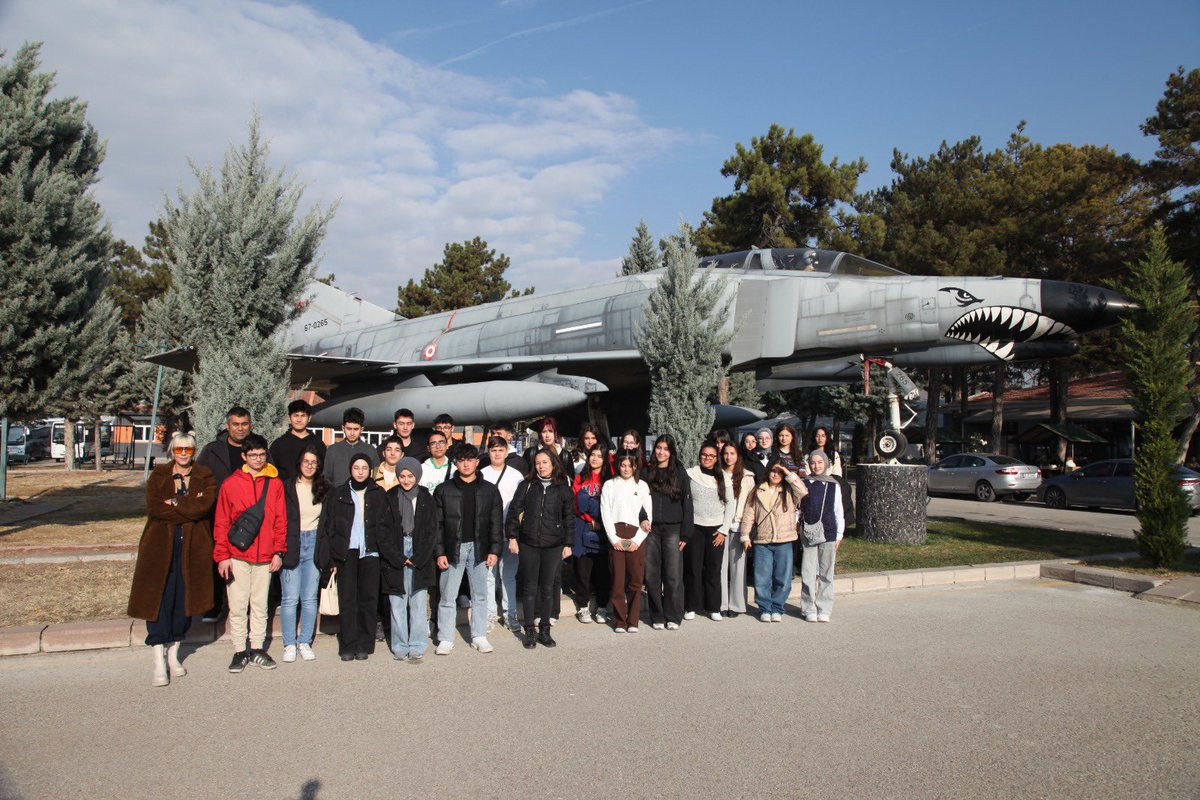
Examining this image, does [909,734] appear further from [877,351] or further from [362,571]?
[877,351]

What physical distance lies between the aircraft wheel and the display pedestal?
0.68 ft

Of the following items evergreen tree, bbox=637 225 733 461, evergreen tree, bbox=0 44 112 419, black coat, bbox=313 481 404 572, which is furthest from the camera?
evergreen tree, bbox=637 225 733 461

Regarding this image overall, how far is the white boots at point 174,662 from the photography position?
5160mm

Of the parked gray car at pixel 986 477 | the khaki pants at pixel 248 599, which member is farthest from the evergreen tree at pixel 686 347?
the parked gray car at pixel 986 477

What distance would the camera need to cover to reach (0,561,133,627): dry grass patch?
633 centimetres

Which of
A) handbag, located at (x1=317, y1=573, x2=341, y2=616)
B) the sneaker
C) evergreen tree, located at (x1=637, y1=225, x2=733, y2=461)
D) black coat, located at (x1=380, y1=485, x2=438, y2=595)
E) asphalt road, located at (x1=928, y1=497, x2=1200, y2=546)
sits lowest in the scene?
asphalt road, located at (x1=928, y1=497, x2=1200, y2=546)

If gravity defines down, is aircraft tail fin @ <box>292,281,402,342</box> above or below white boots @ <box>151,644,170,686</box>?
above

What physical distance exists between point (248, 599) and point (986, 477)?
71.6 ft

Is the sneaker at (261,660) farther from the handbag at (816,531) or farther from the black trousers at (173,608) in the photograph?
the handbag at (816,531)

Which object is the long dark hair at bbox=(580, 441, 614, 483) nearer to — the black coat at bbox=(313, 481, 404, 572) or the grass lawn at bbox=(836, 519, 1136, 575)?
the black coat at bbox=(313, 481, 404, 572)

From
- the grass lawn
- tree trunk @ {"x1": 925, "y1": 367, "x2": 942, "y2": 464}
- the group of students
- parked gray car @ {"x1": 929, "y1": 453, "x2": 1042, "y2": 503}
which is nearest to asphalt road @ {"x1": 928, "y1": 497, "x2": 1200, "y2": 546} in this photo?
parked gray car @ {"x1": 929, "y1": 453, "x2": 1042, "y2": 503}

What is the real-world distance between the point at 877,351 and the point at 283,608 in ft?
28.4

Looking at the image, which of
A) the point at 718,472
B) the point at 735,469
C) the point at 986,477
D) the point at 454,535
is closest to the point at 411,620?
the point at 454,535

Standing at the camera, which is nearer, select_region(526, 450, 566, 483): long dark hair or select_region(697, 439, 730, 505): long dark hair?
select_region(526, 450, 566, 483): long dark hair
